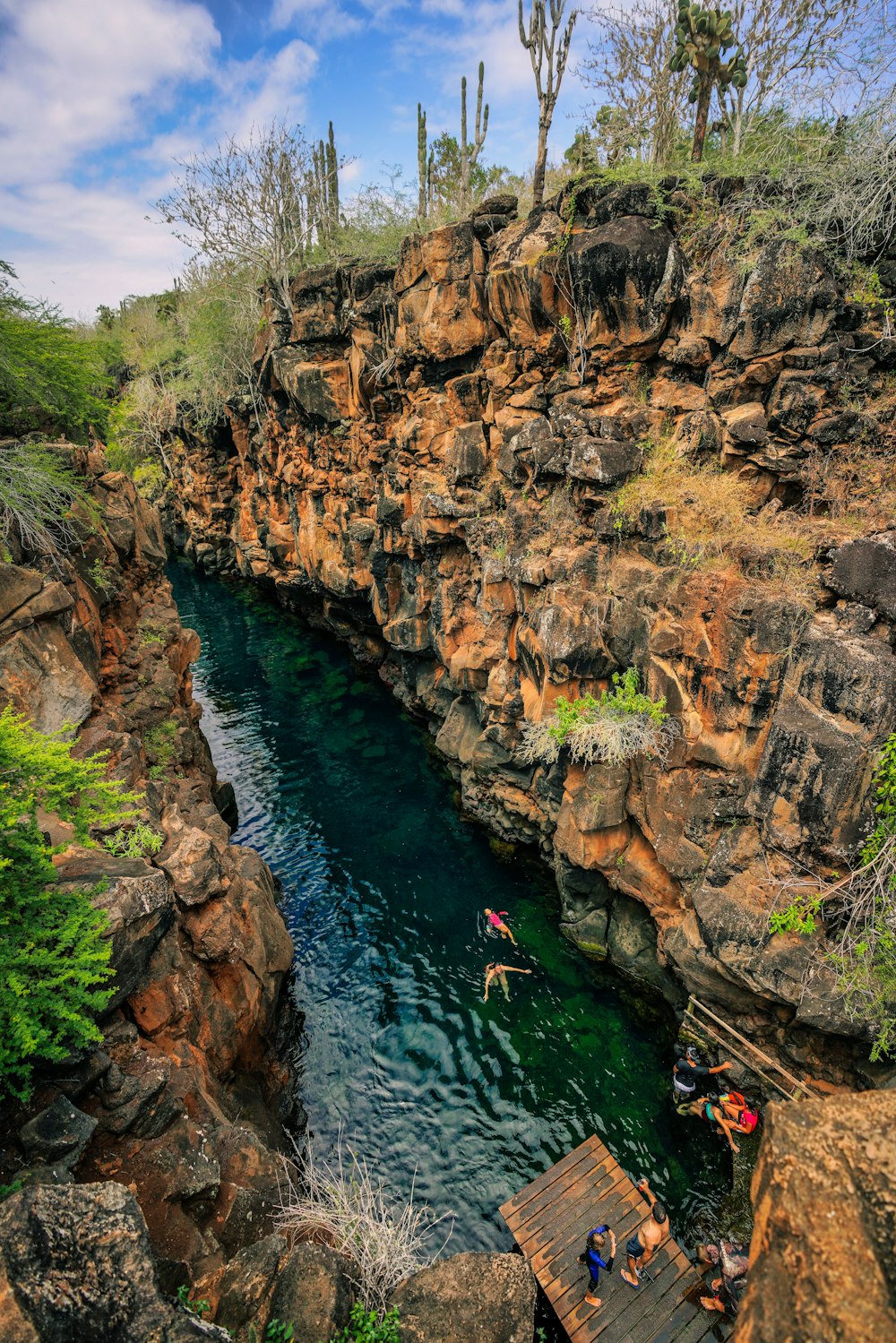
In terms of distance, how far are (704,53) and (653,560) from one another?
1128 centimetres

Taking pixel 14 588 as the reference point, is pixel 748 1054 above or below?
below

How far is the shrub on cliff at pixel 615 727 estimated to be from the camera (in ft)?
37.8

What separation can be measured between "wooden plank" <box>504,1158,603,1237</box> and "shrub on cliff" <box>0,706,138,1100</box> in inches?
259

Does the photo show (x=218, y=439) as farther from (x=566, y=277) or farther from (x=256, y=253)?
(x=566, y=277)

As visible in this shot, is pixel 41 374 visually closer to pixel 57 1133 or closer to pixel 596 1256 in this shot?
pixel 57 1133

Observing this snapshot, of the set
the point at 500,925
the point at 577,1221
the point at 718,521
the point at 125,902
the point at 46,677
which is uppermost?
the point at 718,521

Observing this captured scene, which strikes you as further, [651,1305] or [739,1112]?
[739,1112]

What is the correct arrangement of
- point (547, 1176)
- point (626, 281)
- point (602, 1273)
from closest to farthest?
point (602, 1273), point (547, 1176), point (626, 281)

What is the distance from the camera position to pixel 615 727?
464 inches

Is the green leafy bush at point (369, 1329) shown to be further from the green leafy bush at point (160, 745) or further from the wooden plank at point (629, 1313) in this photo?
the green leafy bush at point (160, 745)

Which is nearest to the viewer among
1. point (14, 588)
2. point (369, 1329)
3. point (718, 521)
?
point (369, 1329)

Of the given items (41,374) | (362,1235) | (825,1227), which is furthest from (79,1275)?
(41,374)

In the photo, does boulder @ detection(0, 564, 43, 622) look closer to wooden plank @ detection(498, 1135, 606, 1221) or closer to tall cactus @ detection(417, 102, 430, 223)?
wooden plank @ detection(498, 1135, 606, 1221)

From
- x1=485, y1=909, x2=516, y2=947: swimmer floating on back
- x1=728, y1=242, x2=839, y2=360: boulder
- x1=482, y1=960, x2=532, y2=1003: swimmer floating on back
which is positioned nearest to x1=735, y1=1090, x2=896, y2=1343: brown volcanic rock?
x1=482, y1=960, x2=532, y2=1003: swimmer floating on back
